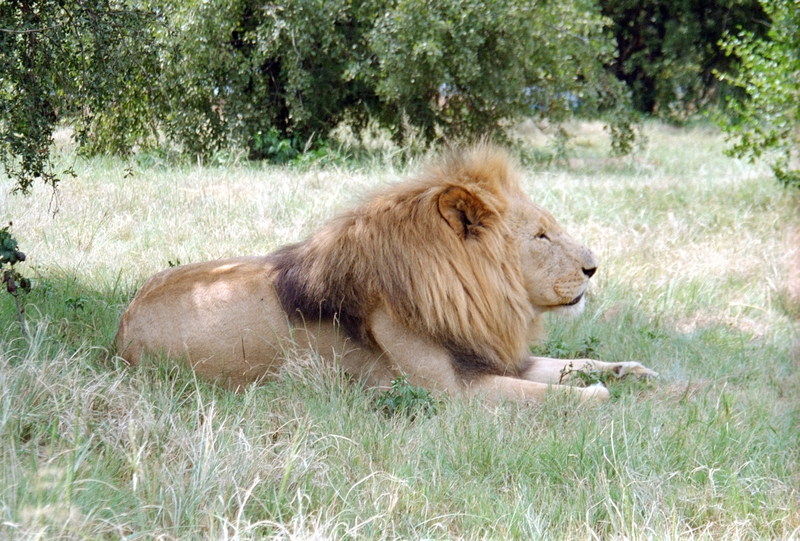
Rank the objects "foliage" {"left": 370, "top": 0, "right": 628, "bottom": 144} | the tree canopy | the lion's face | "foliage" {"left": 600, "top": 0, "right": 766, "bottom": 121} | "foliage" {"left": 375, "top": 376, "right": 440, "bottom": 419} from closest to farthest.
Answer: "foliage" {"left": 375, "top": 376, "right": 440, "bottom": 419}, the lion's face, the tree canopy, "foliage" {"left": 370, "top": 0, "right": 628, "bottom": 144}, "foliage" {"left": 600, "top": 0, "right": 766, "bottom": 121}

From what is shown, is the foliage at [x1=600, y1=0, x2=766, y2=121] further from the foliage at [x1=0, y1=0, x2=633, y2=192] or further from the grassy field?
the grassy field

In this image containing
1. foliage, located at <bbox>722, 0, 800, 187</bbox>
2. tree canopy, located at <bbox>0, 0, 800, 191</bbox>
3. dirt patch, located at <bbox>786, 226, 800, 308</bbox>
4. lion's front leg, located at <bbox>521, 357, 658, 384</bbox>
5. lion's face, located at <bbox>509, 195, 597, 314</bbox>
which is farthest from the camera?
tree canopy, located at <bbox>0, 0, 800, 191</bbox>

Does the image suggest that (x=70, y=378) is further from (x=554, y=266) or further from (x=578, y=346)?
(x=578, y=346)

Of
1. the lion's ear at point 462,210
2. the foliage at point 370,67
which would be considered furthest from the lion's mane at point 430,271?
the foliage at point 370,67

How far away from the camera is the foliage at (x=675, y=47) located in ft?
52.9

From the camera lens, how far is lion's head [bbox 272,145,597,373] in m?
3.31

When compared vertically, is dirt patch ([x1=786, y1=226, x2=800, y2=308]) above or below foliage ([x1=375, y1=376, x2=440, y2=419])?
below

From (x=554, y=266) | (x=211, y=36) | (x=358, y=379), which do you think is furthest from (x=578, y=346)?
(x=211, y=36)

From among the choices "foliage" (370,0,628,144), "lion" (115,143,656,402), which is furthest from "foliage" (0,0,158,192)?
"foliage" (370,0,628,144)

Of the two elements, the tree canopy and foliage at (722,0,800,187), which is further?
the tree canopy

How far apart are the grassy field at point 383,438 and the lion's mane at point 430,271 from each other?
27cm

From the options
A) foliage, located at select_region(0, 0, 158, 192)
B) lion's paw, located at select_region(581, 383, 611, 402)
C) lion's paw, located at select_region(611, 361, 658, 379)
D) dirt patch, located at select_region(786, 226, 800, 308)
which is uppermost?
foliage, located at select_region(0, 0, 158, 192)

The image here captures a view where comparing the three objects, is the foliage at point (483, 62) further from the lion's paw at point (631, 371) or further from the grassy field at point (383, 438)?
the lion's paw at point (631, 371)

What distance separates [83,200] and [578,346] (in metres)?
3.68
